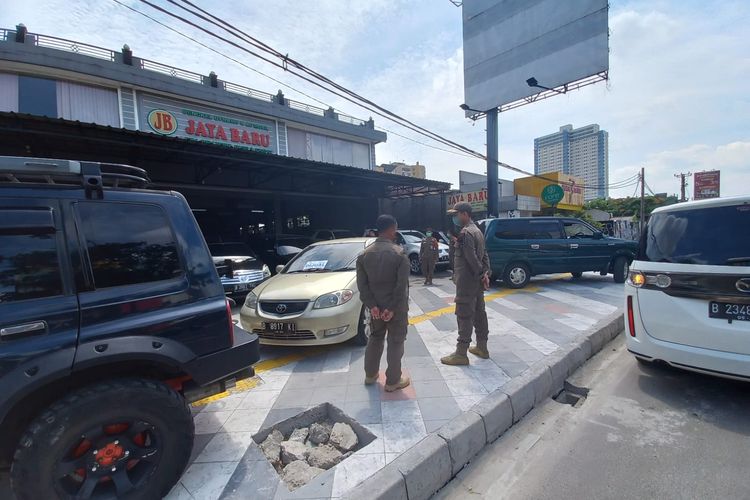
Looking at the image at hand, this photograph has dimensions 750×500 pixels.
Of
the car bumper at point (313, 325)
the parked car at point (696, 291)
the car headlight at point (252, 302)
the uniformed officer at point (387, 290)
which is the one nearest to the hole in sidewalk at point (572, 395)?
the parked car at point (696, 291)

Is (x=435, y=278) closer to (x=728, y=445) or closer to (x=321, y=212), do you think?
(x=728, y=445)

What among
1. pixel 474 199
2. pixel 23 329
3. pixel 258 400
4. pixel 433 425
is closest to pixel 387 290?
pixel 433 425

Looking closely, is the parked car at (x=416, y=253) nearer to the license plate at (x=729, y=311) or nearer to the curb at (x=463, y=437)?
the curb at (x=463, y=437)

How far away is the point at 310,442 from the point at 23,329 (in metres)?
1.95

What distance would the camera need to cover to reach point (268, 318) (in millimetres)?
4301

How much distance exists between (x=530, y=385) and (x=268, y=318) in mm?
2978

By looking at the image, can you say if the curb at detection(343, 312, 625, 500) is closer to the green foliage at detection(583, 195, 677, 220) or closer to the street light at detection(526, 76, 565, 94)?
the street light at detection(526, 76, 565, 94)

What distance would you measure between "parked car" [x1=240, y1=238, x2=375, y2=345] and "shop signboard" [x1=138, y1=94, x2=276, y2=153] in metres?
10.4

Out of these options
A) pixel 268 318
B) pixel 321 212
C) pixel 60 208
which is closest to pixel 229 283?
pixel 268 318

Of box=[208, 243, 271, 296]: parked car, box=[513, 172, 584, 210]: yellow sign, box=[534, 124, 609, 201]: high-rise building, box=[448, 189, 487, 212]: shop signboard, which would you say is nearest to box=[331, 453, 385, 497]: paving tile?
box=[208, 243, 271, 296]: parked car

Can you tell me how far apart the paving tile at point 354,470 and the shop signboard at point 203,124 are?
515 inches

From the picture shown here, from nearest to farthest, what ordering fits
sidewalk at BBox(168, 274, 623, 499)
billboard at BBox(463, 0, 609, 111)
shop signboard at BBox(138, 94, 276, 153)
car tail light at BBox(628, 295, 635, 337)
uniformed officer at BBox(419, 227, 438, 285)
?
sidewalk at BBox(168, 274, 623, 499)
car tail light at BBox(628, 295, 635, 337)
uniformed officer at BBox(419, 227, 438, 285)
shop signboard at BBox(138, 94, 276, 153)
billboard at BBox(463, 0, 609, 111)

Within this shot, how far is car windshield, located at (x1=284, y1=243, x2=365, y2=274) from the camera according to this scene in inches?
209

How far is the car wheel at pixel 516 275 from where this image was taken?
861 cm
